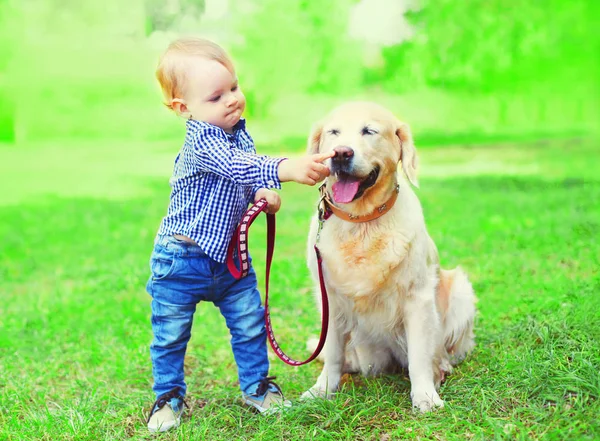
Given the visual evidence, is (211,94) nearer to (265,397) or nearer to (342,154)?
(342,154)

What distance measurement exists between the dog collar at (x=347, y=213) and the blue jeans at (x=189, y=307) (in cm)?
49

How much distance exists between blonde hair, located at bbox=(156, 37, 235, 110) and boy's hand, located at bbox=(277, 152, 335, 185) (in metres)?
0.63

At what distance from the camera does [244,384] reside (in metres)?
3.39

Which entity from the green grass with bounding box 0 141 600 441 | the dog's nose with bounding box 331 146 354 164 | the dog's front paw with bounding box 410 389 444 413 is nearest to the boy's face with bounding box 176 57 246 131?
the dog's nose with bounding box 331 146 354 164

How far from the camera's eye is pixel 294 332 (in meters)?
4.75

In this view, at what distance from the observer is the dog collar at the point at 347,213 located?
127 inches

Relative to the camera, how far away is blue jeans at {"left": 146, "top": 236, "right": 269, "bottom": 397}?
3.17 m

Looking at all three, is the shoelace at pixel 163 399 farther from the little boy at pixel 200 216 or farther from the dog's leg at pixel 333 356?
the dog's leg at pixel 333 356

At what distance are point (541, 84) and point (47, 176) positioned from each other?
38.0 feet

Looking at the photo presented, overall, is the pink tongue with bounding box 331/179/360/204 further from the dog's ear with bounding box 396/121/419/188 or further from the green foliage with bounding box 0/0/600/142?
the green foliage with bounding box 0/0/600/142

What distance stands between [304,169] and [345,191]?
0.32m

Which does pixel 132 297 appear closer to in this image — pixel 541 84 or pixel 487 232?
pixel 487 232

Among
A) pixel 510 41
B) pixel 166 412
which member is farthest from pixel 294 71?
pixel 166 412

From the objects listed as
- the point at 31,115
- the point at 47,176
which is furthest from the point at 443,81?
the point at 31,115
